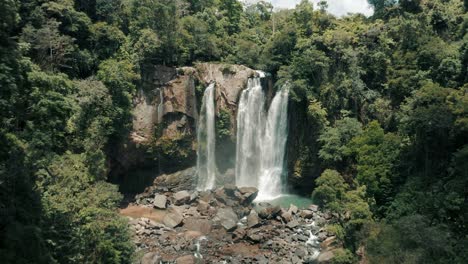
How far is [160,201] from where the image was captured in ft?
92.3

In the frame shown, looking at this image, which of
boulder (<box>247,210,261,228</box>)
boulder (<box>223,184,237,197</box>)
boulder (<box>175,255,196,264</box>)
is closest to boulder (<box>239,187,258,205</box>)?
boulder (<box>223,184,237,197</box>)

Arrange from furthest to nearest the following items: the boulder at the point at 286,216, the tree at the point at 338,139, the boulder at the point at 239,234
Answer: the tree at the point at 338,139, the boulder at the point at 286,216, the boulder at the point at 239,234

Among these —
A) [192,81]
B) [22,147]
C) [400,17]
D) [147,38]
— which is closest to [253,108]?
[192,81]

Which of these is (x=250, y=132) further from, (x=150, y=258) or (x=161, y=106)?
(x=150, y=258)

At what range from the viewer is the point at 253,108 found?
32.5m

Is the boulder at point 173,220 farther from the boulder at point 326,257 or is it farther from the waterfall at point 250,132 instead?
the boulder at point 326,257

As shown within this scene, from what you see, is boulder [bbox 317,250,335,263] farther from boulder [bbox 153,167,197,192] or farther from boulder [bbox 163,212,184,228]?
boulder [bbox 153,167,197,192]

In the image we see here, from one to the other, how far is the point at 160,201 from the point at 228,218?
19.1 feet

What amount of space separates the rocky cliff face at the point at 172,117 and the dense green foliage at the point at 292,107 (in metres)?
0.81

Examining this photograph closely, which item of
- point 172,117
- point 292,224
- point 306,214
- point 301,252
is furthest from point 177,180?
point 301,252

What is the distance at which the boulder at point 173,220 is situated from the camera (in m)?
25.0

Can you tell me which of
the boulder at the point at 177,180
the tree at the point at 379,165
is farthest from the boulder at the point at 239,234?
the boulder at the point at 177,180

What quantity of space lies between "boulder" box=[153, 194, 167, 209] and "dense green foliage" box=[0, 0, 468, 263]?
407cm

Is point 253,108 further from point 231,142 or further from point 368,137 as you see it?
point 368,137
